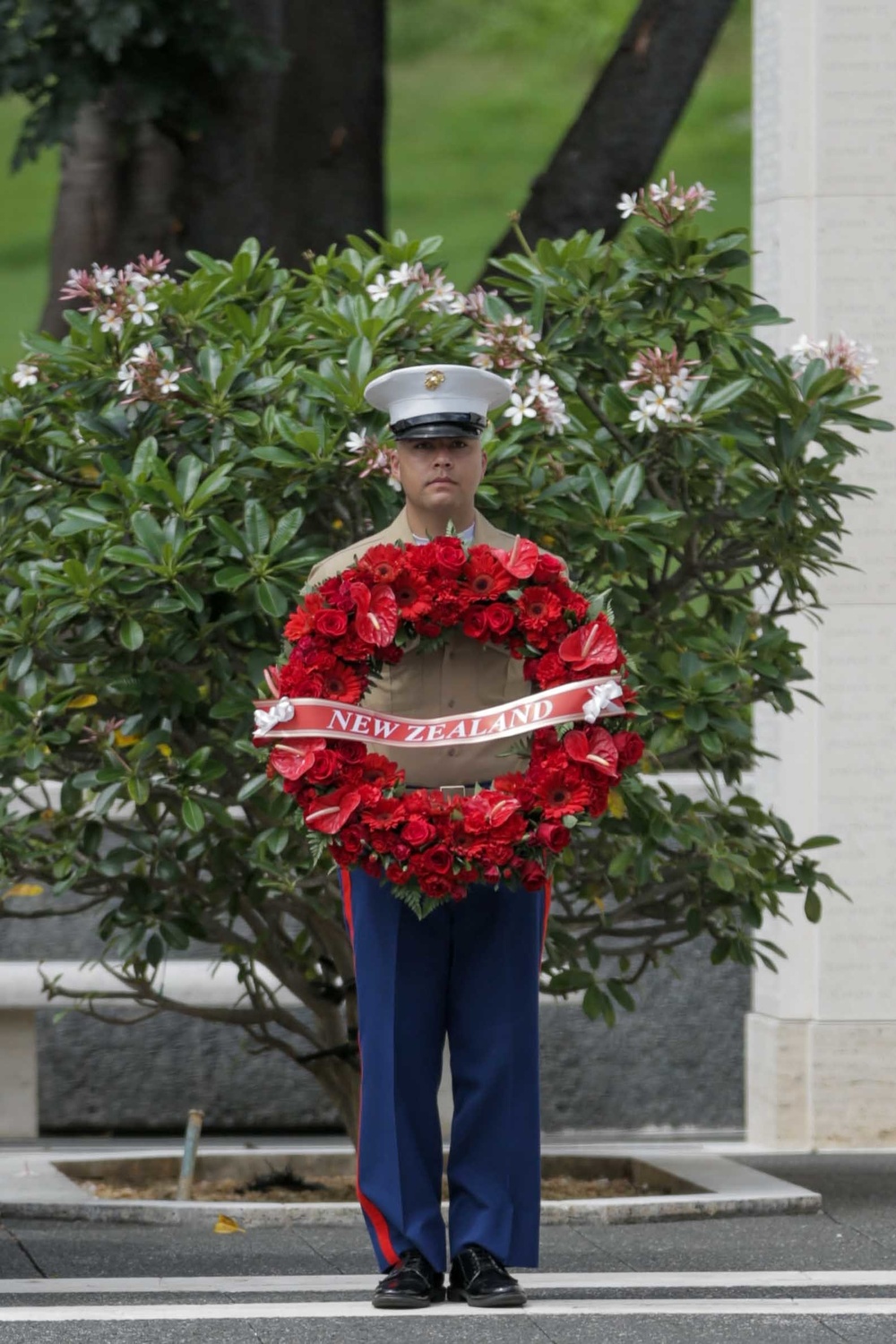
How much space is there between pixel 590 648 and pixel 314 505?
5.27ft

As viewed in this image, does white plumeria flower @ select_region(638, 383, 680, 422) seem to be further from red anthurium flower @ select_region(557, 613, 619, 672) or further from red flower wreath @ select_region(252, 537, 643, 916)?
red anthurium flower @ select_region(557, 613, 619, 672)

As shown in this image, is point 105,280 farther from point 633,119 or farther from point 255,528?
point 633,119

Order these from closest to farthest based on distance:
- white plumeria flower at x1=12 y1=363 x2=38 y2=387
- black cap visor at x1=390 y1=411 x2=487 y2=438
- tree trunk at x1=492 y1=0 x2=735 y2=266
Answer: black cap visor at x1=390 y1=411 x2=487 y2=438, white plumeria flower at x1=12 y1=363 x2=38 y2=387, tree trunk at x1=492 y1=0 x2=735 y2=266

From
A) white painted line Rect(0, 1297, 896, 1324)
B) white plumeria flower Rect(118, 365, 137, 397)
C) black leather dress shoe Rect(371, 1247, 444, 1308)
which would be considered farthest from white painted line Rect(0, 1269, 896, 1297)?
white plumeria flower Rect(118, 365, 137, 397)

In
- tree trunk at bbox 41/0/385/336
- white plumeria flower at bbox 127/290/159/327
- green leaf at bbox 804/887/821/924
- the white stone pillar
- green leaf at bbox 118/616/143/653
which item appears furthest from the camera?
tree trunk at bbox 41/0/385/336

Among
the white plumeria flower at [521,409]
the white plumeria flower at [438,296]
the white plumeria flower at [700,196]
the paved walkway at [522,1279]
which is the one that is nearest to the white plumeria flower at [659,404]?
the white plumeria flower at [521,409]

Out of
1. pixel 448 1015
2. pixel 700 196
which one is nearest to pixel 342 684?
pixel 448 1015

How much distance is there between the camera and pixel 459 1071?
16.0 feet

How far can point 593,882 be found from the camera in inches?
266

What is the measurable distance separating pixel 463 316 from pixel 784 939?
2740 mm

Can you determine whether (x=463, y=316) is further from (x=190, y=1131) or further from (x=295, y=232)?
(x=295, y=232)

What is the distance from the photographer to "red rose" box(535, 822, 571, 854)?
15.1ft

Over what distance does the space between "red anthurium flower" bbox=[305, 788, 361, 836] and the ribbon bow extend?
0.19m

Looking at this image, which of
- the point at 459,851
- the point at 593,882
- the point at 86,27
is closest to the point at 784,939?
the point at 593,882
